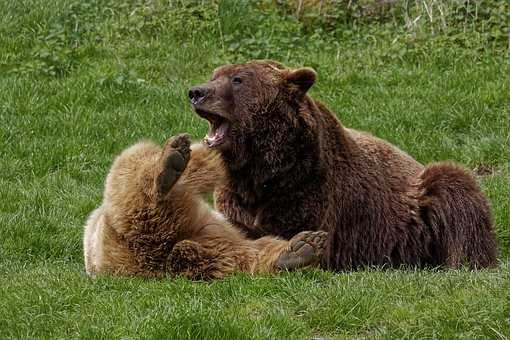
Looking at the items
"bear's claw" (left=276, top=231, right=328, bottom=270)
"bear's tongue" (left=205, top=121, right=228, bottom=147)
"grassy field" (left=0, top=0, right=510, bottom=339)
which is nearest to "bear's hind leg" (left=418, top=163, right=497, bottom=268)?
"grassy field" (left=0, top=0, right=510, bottom=339)

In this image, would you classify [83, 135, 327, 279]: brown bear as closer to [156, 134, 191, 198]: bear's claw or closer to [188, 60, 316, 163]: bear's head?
[156, 134, 191, 198]: bear's claw

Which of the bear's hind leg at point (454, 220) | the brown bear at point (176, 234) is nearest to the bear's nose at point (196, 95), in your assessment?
the brown bear at point (176, 234)

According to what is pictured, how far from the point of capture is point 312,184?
25.6 feet

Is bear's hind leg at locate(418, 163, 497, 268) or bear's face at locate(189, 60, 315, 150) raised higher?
bear's face at locate(189, 60, 315, 150)

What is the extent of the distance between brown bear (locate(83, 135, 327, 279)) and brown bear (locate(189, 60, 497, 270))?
0.61m

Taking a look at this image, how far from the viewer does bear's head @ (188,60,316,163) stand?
7.70 m

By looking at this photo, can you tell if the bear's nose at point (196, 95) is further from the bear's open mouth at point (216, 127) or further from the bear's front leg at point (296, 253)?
the bear's front leg at point (296, 253)

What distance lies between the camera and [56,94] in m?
12.7

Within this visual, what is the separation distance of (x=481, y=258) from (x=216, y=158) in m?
2.56

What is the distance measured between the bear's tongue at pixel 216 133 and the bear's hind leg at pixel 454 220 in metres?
1.74

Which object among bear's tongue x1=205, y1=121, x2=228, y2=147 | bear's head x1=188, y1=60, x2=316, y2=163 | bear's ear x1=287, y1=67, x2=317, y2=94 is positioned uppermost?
bear's ear x1=287, y1=67, x2=317, y2=94

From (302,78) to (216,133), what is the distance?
75cm

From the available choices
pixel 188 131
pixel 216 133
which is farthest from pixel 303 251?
pixel 188 131

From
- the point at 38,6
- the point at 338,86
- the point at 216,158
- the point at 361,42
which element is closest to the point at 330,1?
the point at 361,42
